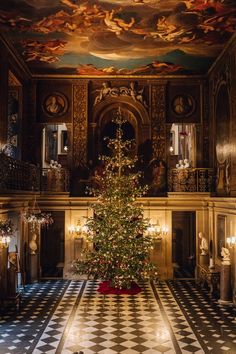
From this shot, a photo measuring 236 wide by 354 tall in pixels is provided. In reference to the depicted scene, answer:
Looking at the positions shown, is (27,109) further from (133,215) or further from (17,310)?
(17,310)

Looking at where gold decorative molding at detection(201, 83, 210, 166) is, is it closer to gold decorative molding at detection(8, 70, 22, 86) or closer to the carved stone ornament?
the carved stone ornament

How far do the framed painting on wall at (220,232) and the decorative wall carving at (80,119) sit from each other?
6.73 metres

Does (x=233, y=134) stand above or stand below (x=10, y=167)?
above

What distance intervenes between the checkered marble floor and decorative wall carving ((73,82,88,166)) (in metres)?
6.35

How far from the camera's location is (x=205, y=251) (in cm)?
1764

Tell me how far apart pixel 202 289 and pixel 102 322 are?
5682 mm


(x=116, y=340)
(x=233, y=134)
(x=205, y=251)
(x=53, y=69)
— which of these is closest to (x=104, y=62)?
(x=53, y=69)

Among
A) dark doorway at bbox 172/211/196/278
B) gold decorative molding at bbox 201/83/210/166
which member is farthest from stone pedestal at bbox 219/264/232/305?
dark doorway at bbox 172/211/196/278

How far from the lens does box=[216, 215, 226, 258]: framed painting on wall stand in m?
15.8

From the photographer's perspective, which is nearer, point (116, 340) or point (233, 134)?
point (116, 340)

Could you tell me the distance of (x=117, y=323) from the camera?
1205cm

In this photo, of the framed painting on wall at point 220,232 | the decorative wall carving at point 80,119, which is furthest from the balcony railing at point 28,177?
the framed painting on wall at point 220,232

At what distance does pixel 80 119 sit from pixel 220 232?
313 inches

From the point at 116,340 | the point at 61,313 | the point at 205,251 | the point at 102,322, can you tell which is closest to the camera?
the point at 116,340
